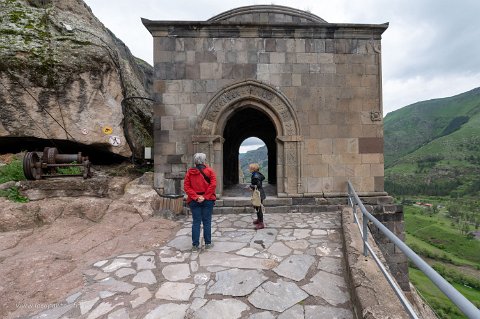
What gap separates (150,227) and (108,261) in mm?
1448

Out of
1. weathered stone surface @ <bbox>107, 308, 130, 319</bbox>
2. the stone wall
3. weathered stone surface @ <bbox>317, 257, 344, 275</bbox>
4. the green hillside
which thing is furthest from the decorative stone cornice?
the green hillside

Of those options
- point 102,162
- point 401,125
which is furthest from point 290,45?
point 401,125

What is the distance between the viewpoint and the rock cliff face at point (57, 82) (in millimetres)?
6207

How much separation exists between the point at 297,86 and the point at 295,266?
5.25 meters

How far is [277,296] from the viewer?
115 inches

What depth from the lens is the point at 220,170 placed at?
7.37 metres

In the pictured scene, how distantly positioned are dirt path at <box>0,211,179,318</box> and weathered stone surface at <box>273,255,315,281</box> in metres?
2.29

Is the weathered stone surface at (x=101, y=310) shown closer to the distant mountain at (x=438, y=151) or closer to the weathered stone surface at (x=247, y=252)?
the weathered stone surface at (x=247, y=252)

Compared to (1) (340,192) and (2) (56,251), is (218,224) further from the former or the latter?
(1) (340,192)

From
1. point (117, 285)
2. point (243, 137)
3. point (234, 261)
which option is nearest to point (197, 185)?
point (234, 261)

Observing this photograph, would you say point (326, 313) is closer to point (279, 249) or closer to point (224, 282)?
point (224, 282)

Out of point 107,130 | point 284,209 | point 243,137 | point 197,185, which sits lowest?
point 284,209

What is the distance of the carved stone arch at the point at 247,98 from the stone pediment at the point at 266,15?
2.25 meters

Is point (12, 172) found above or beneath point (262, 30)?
beneath
